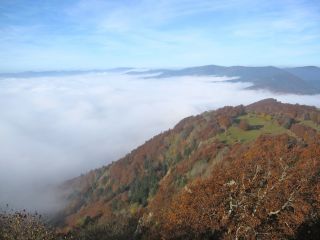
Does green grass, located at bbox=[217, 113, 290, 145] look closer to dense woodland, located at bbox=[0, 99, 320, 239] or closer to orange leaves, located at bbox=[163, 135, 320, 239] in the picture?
dense woodland, located at bbox=[0, 99, 320, 239]

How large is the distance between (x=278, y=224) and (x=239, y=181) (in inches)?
276

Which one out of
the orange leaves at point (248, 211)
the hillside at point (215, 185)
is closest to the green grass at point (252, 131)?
the hillside at point (215, 185)

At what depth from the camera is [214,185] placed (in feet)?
Answer: 137

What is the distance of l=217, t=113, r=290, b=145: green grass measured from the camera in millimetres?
101137

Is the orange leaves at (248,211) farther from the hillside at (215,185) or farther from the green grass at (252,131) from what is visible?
the green grass at (252,131)

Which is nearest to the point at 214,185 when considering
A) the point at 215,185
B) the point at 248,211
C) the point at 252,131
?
the point at 215,185

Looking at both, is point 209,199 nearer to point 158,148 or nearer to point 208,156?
point 208,156

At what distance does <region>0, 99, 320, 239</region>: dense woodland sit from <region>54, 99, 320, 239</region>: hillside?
0.09 metres

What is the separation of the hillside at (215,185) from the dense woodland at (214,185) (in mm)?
90

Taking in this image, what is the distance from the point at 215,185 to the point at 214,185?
0.73 meters

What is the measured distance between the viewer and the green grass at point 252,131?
10114 centimetres

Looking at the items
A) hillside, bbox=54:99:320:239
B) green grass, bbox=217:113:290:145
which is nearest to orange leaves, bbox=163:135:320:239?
hillside, bbox=54:99:320:239

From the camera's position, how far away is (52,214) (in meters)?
154

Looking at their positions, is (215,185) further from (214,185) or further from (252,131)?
(252,131)
